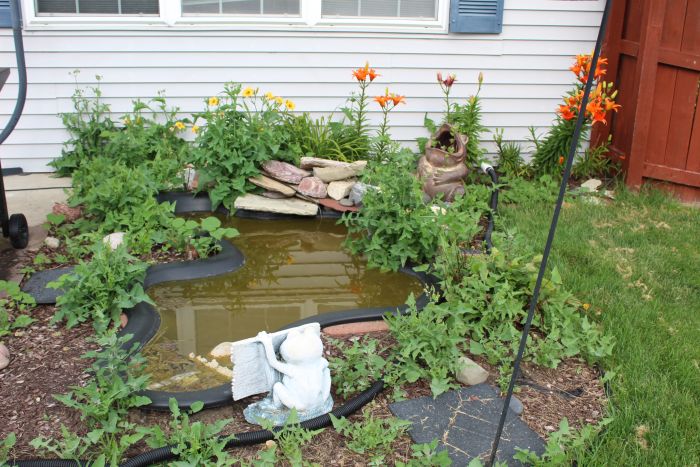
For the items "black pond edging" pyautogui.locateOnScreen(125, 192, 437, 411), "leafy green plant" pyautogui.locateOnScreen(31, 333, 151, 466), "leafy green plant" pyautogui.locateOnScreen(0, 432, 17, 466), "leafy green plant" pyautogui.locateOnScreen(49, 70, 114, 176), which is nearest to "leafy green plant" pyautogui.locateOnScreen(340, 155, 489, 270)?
"black pond edging" pyautogui.locateOnScreen(125, 192, 437, 411)

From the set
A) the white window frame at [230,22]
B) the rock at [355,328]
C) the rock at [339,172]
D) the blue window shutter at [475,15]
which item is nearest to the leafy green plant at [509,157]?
the blue window shutter at [475,15]

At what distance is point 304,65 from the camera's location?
5480 mm

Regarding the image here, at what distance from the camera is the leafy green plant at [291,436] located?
2.47 meters

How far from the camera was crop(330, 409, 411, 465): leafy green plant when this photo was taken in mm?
2537

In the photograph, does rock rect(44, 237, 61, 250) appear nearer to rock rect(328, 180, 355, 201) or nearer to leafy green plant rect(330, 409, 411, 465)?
rock rect(328, 180, 355, 201)

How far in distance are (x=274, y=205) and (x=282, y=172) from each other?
24cm

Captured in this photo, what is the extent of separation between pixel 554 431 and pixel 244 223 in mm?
2603

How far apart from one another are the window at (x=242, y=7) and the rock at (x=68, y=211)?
1.73m

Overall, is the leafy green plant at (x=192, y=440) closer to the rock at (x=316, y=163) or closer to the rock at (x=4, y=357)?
the rock at (x=4, y=357)

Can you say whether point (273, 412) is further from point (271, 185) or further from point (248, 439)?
point (271, 185)

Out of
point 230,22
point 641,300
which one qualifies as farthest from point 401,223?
point 230,22

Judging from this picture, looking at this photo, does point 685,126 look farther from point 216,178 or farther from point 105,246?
point 105,246

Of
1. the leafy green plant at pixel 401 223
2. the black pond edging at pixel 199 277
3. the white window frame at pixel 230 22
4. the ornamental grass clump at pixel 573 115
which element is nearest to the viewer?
the black pond edging at pixel 199 277

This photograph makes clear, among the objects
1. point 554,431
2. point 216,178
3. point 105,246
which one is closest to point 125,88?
point 216,178
